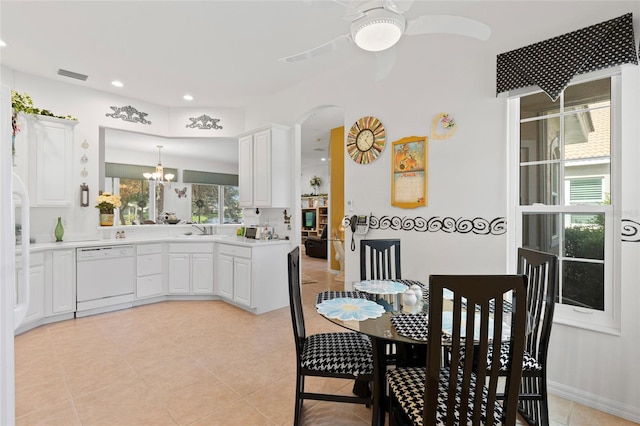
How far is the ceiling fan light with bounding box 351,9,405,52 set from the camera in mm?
1697

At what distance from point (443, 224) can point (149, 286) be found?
12.5ft

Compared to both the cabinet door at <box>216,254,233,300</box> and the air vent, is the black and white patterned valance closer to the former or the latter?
the cabinet door at <box>216,254,233,300</box>

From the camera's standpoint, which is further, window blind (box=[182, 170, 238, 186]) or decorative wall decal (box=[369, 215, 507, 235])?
window blind (box=[182, 170, 238, 186])

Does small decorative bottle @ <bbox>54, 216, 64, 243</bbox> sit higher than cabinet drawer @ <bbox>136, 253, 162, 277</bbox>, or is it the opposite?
small decorative bottle @ <bbox>54, 216, 64, 243</bbox>

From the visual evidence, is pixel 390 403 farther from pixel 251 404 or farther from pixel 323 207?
pixel 323 207

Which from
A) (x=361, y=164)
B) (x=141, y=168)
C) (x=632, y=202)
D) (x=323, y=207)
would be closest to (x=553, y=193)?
(x=632, y=202)

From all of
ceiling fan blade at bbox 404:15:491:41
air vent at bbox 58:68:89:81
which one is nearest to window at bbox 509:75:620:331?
ceiling fan blade at bbox 404:15:491:41

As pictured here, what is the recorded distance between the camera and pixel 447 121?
9.35 feet

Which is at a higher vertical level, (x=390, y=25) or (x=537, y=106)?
(x=390, y=25)

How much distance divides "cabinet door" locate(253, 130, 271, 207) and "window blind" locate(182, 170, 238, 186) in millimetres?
5414

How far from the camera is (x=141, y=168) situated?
845 centimetres

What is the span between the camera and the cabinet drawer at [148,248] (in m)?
4.34

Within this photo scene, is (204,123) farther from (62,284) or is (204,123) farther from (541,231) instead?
(541,231)

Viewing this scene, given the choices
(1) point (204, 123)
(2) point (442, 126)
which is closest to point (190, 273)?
(1) point (204, 123)
